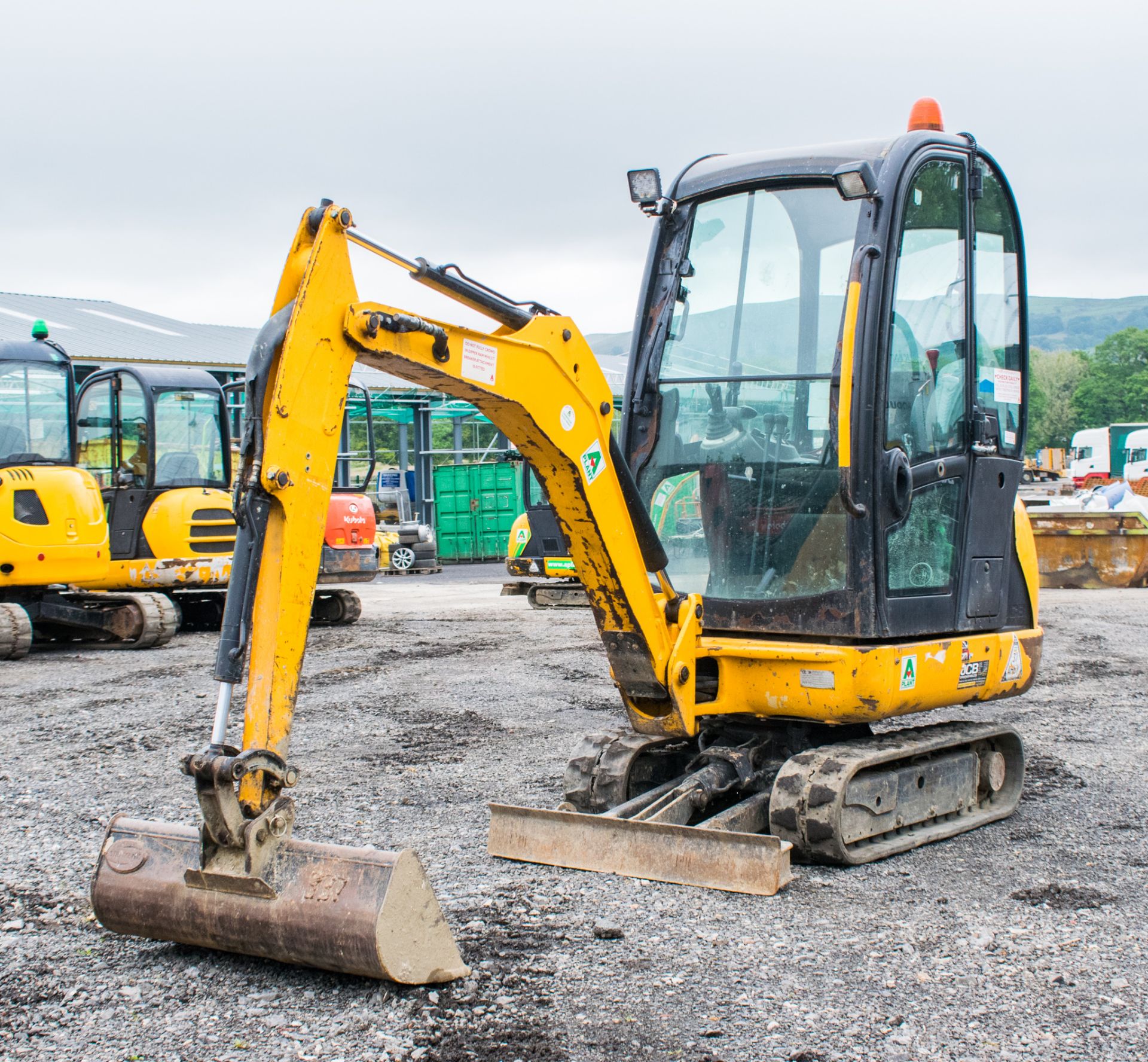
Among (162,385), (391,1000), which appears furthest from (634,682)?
(162,385)

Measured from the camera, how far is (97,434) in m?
13.6

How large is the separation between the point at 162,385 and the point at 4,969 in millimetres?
10284

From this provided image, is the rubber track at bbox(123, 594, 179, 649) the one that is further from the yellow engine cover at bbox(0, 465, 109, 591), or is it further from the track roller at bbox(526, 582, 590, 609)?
the track roller at bbox(526, 582, 590, 609)

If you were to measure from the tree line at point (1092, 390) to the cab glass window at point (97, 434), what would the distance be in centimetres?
10446

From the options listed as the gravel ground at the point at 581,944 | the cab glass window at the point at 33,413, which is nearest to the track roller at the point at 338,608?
the cab glass window at the point at 33,413

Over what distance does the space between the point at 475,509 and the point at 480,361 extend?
79.4 ft

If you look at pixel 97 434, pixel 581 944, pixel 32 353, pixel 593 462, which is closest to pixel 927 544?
pixel 593 462

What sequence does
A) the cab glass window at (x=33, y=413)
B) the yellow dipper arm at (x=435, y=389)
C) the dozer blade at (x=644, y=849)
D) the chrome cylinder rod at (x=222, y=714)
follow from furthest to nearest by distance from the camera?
1. the cab glass window at (x=33, y=413)
2. the dozer blade at (x=644, y=849)
3. the yellow dipper arm at (x=435, y=389)
4. the chrome cylinder rod at (x=222, y=714)

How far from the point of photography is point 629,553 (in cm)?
489

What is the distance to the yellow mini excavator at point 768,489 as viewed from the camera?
397 cm

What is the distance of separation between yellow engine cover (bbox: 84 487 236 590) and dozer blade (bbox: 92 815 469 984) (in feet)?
31.6

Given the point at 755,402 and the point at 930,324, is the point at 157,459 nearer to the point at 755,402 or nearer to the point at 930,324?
the point at 755,402

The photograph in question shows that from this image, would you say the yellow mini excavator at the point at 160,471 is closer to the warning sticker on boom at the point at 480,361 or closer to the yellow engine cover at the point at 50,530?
the yellow engine cover at the point at 50,530

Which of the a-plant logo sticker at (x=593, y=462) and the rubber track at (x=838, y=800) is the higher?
the a-plant logo sticker at (x=593, y=462)
